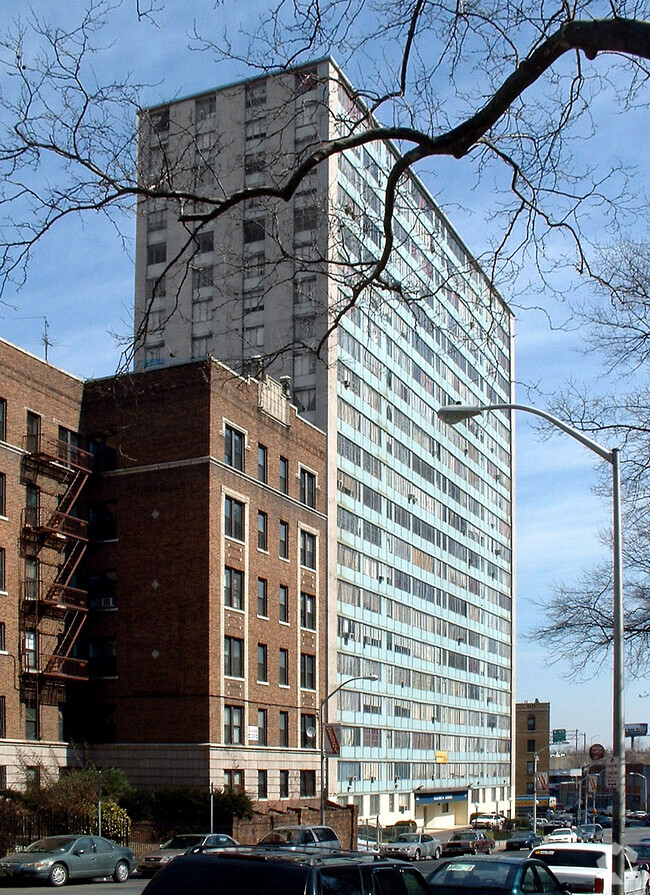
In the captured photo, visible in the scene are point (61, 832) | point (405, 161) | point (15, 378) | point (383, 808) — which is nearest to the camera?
point (405, 161)

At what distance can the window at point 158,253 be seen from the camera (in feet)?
247

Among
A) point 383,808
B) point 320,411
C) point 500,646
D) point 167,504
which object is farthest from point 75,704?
point 500,646

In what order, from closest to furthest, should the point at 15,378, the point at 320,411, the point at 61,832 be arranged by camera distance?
the point at 61,832, the point at 15,378, the point at 320,411

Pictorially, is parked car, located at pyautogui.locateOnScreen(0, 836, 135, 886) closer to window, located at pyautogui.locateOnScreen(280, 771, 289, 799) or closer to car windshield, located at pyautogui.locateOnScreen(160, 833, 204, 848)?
car windshield, located at pyautogui.locateOnScreen(160, 833, 204, 848)

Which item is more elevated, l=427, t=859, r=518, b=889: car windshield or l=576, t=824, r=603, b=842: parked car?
l=427, t=859, r=518, b=889: car windshield

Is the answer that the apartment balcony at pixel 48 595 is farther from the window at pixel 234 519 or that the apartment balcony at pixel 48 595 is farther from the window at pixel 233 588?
the window at pixel 234 519

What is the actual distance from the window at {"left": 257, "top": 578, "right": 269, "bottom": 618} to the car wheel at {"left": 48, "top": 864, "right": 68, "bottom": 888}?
22.0 m

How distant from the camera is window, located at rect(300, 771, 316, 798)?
189ft

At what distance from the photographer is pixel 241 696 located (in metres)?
51.2

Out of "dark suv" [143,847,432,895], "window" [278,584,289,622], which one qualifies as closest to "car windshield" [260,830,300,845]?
"window" [278,584,289,622]

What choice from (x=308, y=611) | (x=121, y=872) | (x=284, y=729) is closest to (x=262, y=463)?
(x=308, y=611)

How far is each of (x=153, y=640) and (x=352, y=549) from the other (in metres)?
23.9

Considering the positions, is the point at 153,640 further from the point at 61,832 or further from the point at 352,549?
the point at 352,549

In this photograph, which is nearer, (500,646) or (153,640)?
(153,640)
